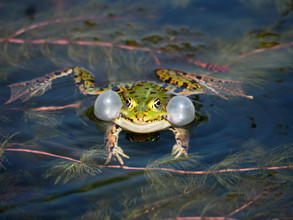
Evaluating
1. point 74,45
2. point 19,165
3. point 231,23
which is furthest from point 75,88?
point 231,23

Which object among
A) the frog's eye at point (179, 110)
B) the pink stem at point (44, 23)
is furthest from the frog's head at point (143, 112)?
the pink stem at point (44, 23)

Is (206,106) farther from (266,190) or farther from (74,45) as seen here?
(74,45)

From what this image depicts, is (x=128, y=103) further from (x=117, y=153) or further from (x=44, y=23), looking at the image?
(x=44, y=23)

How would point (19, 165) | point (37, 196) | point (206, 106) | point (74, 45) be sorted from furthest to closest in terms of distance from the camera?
point (74, 45), point (206, 106), point (19, 165), point (37, 196)

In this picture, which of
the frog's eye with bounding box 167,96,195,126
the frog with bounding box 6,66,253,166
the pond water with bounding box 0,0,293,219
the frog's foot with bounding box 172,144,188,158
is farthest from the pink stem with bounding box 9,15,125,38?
the frog's foot with bounding box 172,144,188,158

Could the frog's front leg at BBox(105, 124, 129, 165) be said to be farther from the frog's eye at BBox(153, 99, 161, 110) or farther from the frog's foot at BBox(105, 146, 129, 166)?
the frog's eye at BBox(153, 99, 161, 110)

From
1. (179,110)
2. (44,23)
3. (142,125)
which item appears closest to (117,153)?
(142,125)

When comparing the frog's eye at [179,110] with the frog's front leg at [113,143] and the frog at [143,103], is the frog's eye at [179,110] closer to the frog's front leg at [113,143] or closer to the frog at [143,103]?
the frog at [143,103]
